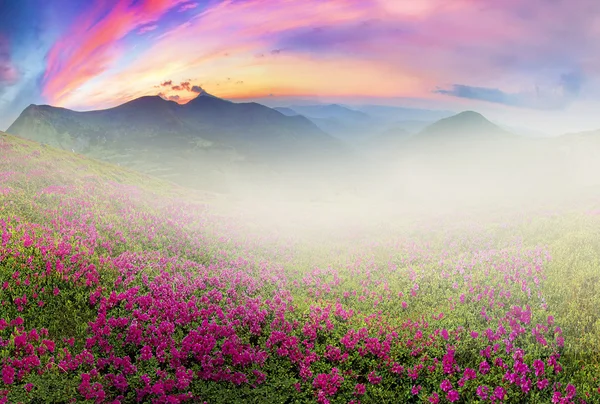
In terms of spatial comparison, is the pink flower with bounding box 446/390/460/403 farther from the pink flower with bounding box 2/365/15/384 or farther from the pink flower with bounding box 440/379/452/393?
the pink flower with bounding box 2/365/15/384

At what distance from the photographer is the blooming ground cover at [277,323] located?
838 cm

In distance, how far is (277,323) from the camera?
10.9 m

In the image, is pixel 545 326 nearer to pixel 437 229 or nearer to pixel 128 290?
pixel 128 290

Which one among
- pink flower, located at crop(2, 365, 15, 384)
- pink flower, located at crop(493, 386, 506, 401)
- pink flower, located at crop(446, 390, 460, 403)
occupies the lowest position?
pink flower, located at crop(446, 390, 460, 403)

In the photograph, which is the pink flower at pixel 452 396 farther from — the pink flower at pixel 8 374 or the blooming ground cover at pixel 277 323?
the pink flower at pixel 8 374

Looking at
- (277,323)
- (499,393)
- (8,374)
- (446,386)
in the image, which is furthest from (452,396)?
(8,374)

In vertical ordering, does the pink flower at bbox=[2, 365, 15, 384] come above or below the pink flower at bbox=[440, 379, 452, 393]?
above

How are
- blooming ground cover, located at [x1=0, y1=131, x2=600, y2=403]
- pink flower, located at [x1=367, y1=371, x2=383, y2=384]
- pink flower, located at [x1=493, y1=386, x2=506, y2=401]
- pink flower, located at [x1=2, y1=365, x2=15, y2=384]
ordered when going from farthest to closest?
pink flower, located at [x1=367, y1=371, x2=383, y2=384] → blooming ground cover, located at [x1=0, y1=131, x2=600, y2=403] → pink flower, located at [x1=493, y1=386, x2=506, y2=401] → pink flower, located at [x1=2, y1=365, x2=15, y2=384]

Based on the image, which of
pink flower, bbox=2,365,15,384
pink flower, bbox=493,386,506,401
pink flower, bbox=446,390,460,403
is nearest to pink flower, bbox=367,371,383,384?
pink flower, bbox=446,390,460,403

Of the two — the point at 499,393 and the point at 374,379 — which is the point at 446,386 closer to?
the point at 499,393

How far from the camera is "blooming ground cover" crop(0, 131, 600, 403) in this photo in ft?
27.5

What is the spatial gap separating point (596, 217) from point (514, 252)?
821 cm

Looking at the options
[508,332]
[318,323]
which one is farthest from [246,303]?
[508,332]

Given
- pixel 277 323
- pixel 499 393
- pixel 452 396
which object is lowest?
pixel 452 396
